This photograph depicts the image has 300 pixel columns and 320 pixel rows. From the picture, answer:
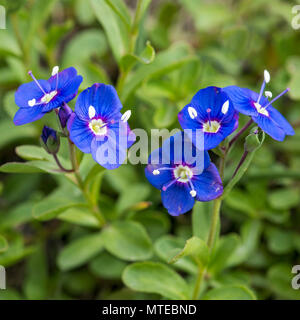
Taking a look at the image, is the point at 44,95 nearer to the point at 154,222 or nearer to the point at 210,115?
the point at 210,115

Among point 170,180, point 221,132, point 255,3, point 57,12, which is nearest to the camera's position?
point 221,132

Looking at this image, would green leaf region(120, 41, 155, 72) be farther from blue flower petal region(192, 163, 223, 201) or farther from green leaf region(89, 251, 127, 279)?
green leaf region(89, 251, 127, 279)

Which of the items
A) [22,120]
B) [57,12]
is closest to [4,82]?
[57,12]

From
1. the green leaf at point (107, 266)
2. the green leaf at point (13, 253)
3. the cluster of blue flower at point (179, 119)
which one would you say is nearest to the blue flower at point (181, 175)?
the cluster of blue flower at point (179, 119)

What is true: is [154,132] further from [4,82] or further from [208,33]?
[208,33]

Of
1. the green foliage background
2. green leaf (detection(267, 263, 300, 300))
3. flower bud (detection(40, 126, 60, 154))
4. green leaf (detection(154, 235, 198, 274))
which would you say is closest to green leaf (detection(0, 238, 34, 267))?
the green foliage background

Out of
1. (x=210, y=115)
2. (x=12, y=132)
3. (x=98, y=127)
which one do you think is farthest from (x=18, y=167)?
(x=12, y=132)

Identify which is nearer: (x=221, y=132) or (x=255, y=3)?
(x=221, y=132)
